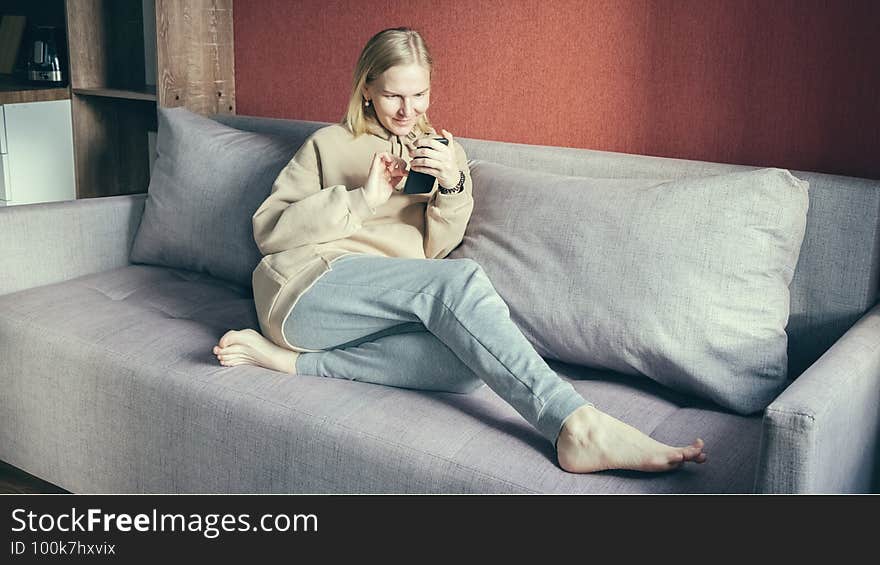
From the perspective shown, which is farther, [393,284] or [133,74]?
[133,74]

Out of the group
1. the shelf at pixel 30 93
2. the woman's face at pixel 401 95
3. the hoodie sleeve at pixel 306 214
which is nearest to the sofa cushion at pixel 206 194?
the hoodie sleeve at pixel 306 214

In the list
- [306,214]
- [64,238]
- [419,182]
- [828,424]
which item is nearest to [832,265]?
[828,424]

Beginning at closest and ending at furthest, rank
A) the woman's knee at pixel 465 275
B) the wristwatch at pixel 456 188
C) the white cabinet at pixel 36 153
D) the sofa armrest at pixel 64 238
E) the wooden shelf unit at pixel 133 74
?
the woman's knee at pixel 465 275 < the wristwatch at pixel 456 188 < the sofa armrest at pixel 64 238 < the wooden shelf unit at pixel 133 74 < the white cabinet at pixel 36 153

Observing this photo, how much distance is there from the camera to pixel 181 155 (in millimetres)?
2324

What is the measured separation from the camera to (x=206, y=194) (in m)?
2.24

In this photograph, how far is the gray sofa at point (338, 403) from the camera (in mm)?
1306

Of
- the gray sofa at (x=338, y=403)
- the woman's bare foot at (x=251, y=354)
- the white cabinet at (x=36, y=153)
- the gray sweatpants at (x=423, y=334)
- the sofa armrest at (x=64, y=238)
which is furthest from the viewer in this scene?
the white cabinet at (x=36, y=153)

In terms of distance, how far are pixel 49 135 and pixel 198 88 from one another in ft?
2.63

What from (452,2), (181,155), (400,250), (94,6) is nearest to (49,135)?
(94,6)

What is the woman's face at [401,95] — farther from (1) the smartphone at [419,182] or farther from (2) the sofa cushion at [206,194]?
(2) the sofa cushion at [206,194]

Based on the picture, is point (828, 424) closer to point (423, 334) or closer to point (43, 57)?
point (423, 334)

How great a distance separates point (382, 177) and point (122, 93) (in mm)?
1515

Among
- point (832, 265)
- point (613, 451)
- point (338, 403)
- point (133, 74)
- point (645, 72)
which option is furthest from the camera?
point (133, 74)

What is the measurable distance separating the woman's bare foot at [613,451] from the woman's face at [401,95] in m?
0.80
